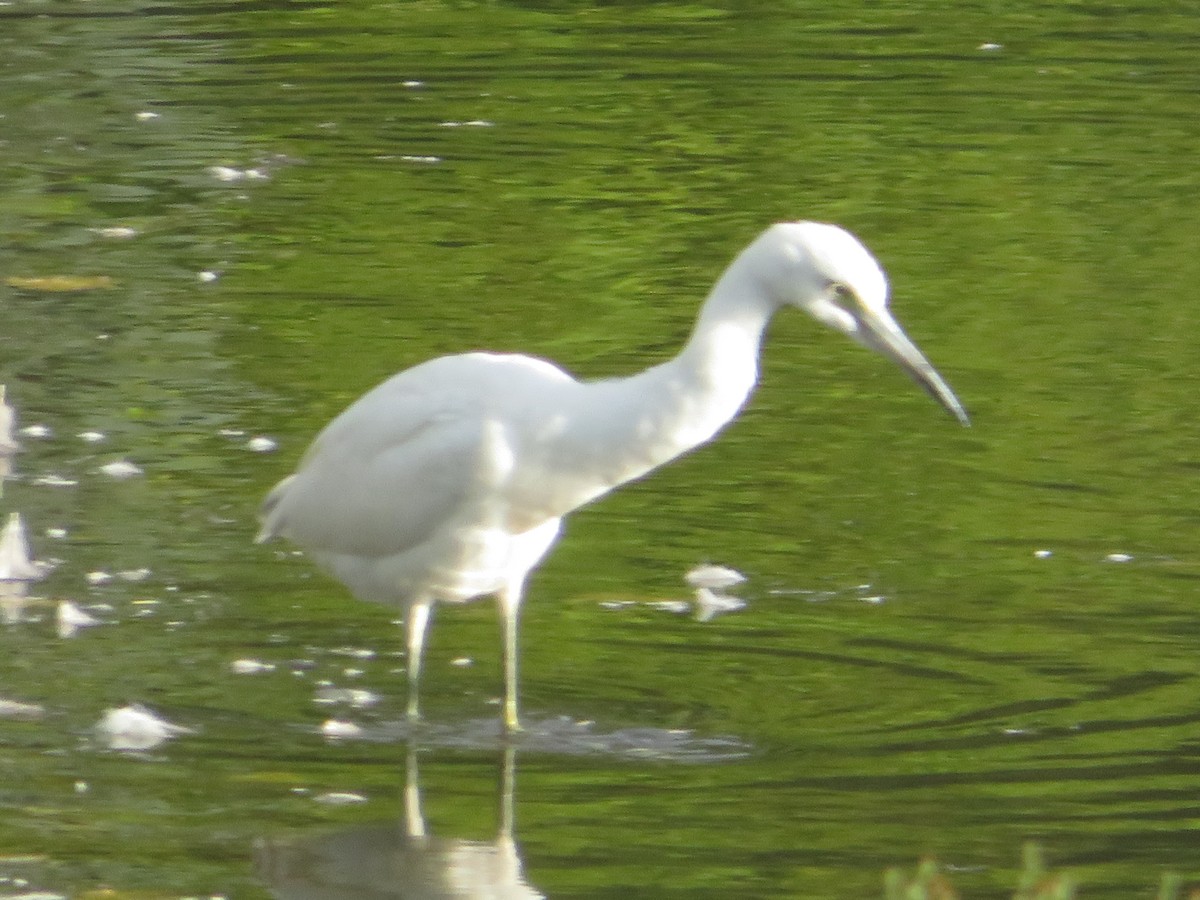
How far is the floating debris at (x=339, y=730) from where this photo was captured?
5.68m

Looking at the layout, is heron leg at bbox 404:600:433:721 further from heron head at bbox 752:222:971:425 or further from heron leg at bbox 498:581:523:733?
heron head at bbox 752:222:971:425

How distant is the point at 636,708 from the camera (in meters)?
5.82

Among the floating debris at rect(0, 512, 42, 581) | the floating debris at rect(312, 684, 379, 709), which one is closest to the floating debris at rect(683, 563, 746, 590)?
the floating debris at rect(312, 684, 379, 709)

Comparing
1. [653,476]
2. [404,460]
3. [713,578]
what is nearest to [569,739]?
[404,460]

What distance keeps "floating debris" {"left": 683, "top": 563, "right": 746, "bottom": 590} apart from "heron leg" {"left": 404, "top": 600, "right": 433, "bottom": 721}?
3.16 ft

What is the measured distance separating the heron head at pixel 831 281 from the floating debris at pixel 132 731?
166 centimetres

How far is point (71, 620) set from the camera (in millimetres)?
6297

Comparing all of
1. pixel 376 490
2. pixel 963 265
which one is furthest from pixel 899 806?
pixel 963 265

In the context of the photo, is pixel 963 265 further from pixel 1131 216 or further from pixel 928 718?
pixel 928 718

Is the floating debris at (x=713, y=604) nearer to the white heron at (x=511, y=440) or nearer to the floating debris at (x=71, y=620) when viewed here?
the white heron at (x=511, y=440)

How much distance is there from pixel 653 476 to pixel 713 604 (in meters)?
1.21

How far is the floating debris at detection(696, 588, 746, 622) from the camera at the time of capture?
21.1 feet

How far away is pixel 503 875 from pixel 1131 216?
6.53m

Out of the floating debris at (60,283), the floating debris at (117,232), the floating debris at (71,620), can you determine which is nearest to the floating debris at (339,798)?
the floating debris at (71,620)
